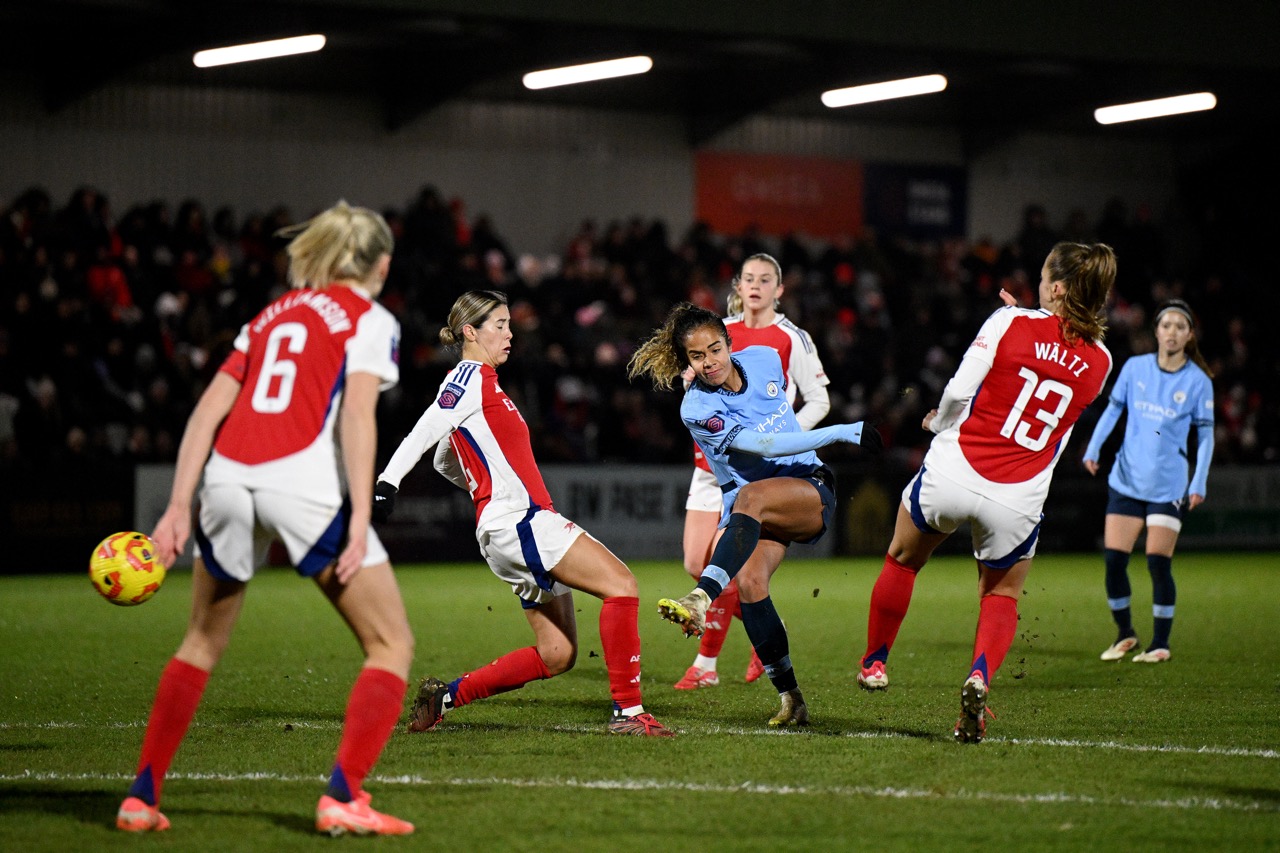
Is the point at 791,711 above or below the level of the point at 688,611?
below

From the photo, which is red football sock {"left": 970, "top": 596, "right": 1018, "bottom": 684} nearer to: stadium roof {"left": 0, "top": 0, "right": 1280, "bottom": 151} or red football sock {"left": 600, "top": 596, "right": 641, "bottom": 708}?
red football sock {"left": 600, "top": 596, "right": 641, "bottom": 708}

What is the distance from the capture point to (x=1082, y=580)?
16.4 metres

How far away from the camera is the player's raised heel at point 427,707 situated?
7012mm

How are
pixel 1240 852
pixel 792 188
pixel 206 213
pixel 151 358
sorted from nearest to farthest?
pixel 1240 852
pixel 151 358
pixel 206 213
pixel 792 188

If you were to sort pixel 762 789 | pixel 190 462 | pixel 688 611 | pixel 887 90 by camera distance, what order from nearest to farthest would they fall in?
pixel 190 462 → pixel 762 789 → pixel 688 611 → pixel 887 90

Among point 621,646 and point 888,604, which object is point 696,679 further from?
point 621,646

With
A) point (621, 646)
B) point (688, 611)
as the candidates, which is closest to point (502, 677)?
point (621, 646)

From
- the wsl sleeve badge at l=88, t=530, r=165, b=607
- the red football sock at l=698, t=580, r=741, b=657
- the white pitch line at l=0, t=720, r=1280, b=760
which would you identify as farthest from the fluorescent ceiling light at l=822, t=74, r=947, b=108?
the wsl sleeve badge at l=88, t=530, r=165, b=607

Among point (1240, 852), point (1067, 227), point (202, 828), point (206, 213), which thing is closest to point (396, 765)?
point (202, 828)

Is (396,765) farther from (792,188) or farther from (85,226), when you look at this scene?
(792,188)

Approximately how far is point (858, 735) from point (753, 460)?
1332 mm

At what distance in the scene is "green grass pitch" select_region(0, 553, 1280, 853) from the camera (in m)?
5.06

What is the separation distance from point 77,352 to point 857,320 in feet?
36.7

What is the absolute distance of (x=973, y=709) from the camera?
6.49 metres
